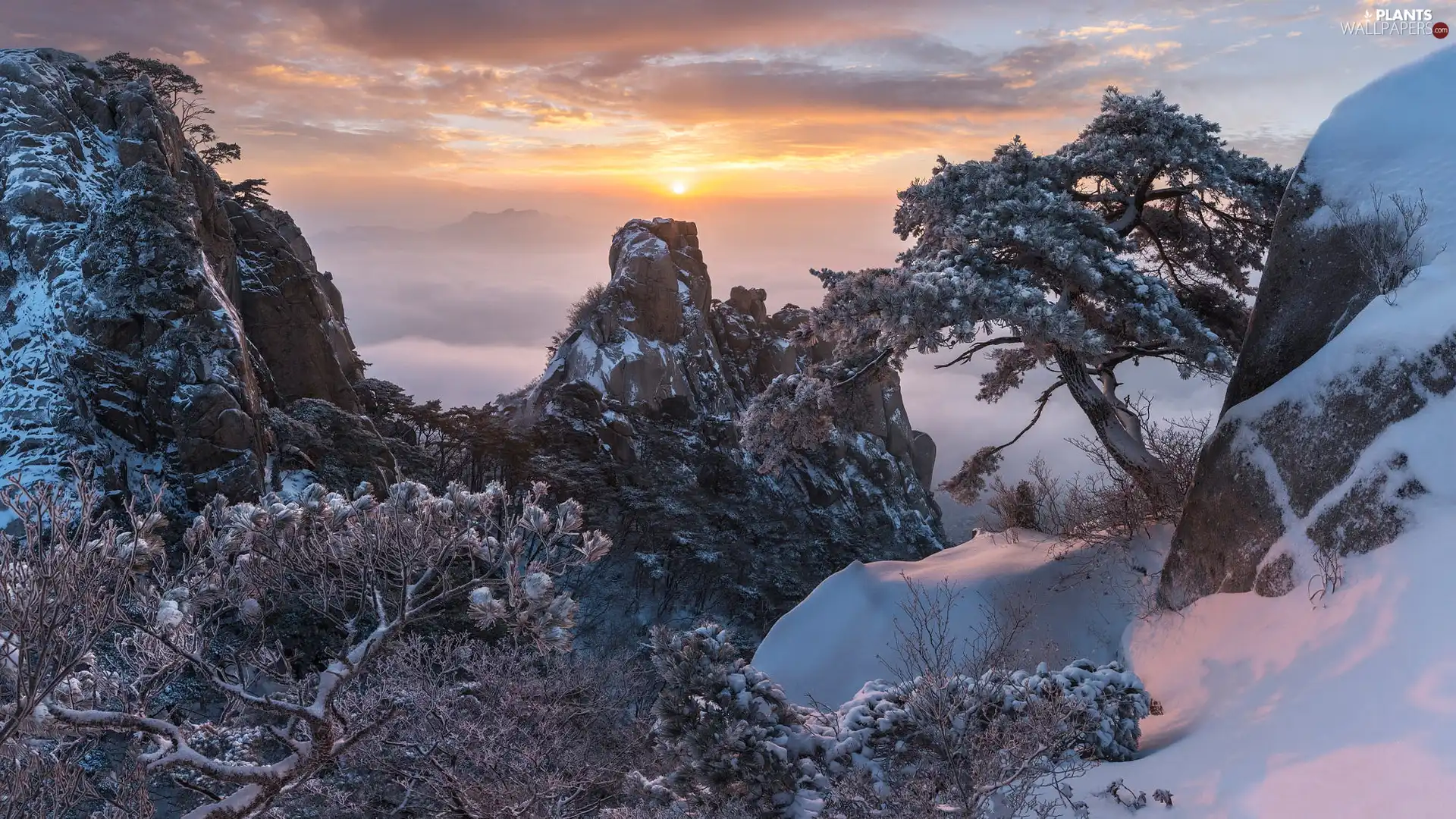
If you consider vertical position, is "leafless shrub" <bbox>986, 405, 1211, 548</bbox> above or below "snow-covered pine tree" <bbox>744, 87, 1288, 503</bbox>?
below

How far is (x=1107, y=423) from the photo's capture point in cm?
1599

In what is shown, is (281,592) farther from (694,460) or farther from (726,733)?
(694,460)

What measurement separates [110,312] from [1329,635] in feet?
93.0

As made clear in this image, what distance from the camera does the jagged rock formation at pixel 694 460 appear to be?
34.3 metres

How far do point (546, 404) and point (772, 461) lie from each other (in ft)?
97.2

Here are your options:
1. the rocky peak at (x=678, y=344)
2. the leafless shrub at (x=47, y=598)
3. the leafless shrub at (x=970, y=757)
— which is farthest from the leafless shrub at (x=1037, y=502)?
the rocky peak at (x=678, y=344)

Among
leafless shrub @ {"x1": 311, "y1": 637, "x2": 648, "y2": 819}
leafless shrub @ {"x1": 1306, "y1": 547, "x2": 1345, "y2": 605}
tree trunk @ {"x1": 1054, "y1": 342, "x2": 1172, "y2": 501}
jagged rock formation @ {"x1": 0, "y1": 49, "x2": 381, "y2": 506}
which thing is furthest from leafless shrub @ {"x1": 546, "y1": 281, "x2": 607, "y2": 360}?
leafless shrub @ {"x1": 1306, "y1": 547, "x2": 1345, "y2": 605}

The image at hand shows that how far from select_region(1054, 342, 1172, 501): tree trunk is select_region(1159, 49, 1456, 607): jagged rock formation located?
2.53m

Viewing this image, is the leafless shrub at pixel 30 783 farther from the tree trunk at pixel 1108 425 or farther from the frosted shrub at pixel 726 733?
the tree trunk at pixel 1108 425

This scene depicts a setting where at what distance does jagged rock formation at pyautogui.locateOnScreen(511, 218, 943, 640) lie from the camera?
34.3 m

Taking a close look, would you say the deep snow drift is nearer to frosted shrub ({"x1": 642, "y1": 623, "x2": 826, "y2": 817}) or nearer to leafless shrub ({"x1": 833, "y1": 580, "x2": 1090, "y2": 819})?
leafless shrub ({"x1": 833, "y1": 580, "x2": 1090, "y2": 819})

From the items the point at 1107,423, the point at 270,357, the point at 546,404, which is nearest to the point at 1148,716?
the point at 1107,423

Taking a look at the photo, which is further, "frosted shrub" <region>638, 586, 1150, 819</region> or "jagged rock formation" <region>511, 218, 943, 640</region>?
"jagged rock formation" <region>511, 218, 943, 640</region>

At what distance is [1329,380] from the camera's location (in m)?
11.1
